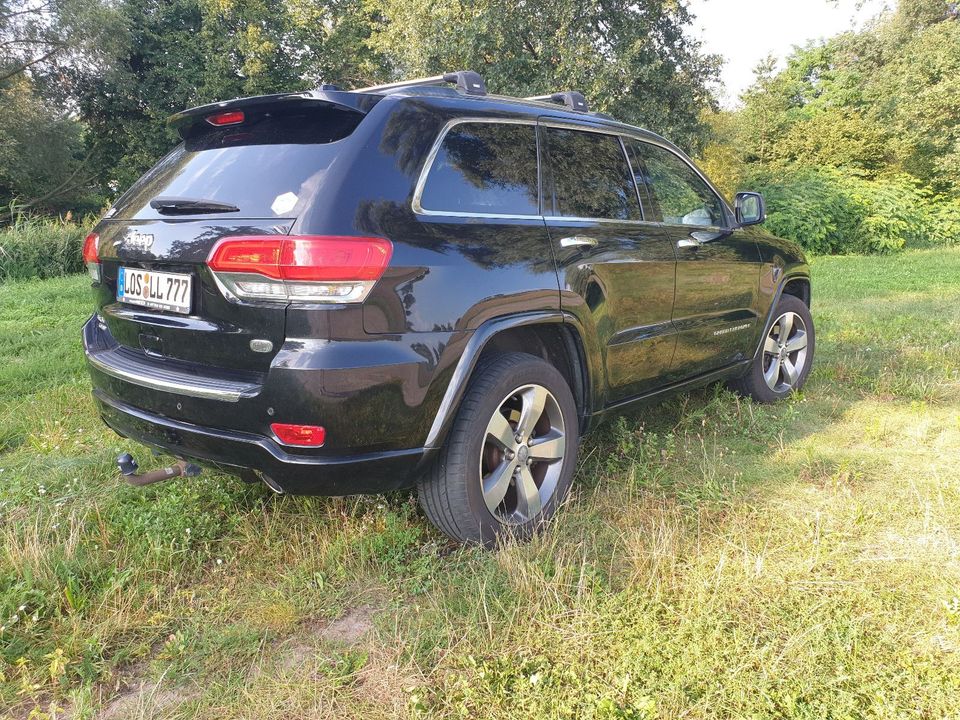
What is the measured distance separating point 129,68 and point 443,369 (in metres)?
25.9

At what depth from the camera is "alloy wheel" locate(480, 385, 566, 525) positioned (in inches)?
Result: 112

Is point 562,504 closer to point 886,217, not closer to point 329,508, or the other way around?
point 329,508

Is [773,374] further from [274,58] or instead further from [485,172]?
[274,58]

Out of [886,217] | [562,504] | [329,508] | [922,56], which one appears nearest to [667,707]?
[562,504]

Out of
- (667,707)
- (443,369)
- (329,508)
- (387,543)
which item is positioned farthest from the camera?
(329,508)

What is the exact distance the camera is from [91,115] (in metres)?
24.1

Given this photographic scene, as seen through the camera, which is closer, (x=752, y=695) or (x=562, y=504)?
(x=752, y=695)

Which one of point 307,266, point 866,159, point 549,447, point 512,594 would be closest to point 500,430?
point 549,447

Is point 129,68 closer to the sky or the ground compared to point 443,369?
closer to the sky

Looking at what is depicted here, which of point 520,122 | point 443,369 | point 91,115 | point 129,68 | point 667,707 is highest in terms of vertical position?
point 129,68

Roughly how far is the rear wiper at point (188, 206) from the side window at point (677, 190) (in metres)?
2.19

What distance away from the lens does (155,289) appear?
2.65m

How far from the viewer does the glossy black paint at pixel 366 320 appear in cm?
230

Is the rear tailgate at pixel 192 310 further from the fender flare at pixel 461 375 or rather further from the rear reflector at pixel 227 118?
the fender flare at pixel 461 375
